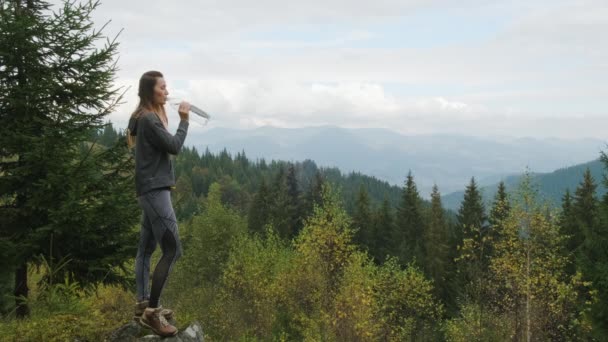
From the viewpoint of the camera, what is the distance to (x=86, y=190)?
987cm

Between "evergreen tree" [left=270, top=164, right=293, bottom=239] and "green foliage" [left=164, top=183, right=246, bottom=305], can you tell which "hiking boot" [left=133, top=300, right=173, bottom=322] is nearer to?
"green foliage" [left=164, top=183, right=246, bottom=305]

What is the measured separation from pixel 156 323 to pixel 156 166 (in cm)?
214

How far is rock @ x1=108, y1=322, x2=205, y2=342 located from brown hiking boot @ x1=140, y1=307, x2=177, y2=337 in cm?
16

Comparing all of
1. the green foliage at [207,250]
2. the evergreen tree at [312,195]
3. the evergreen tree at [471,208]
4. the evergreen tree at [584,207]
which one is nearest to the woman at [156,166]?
the evergreen tree at [584,207]

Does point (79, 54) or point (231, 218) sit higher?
→ point (79, 54)

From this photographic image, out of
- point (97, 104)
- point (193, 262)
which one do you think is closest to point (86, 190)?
point (97, 104)

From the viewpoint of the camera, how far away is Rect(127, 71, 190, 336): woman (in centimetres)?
620

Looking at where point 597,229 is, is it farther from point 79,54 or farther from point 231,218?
point 231,218

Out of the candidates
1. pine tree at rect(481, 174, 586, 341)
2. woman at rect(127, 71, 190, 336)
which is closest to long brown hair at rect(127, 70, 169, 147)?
woman at rect(127, 71, 190, 336)

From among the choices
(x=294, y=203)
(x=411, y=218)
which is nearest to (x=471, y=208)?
(x=411, y=218)

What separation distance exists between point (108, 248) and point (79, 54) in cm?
412

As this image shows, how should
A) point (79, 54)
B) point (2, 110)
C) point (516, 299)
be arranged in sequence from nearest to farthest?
1. point (2, 110)
2. point (79, 54)
3. point (516, 299)

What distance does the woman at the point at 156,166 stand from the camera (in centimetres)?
620

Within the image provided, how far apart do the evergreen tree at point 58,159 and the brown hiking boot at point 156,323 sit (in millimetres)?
2991
